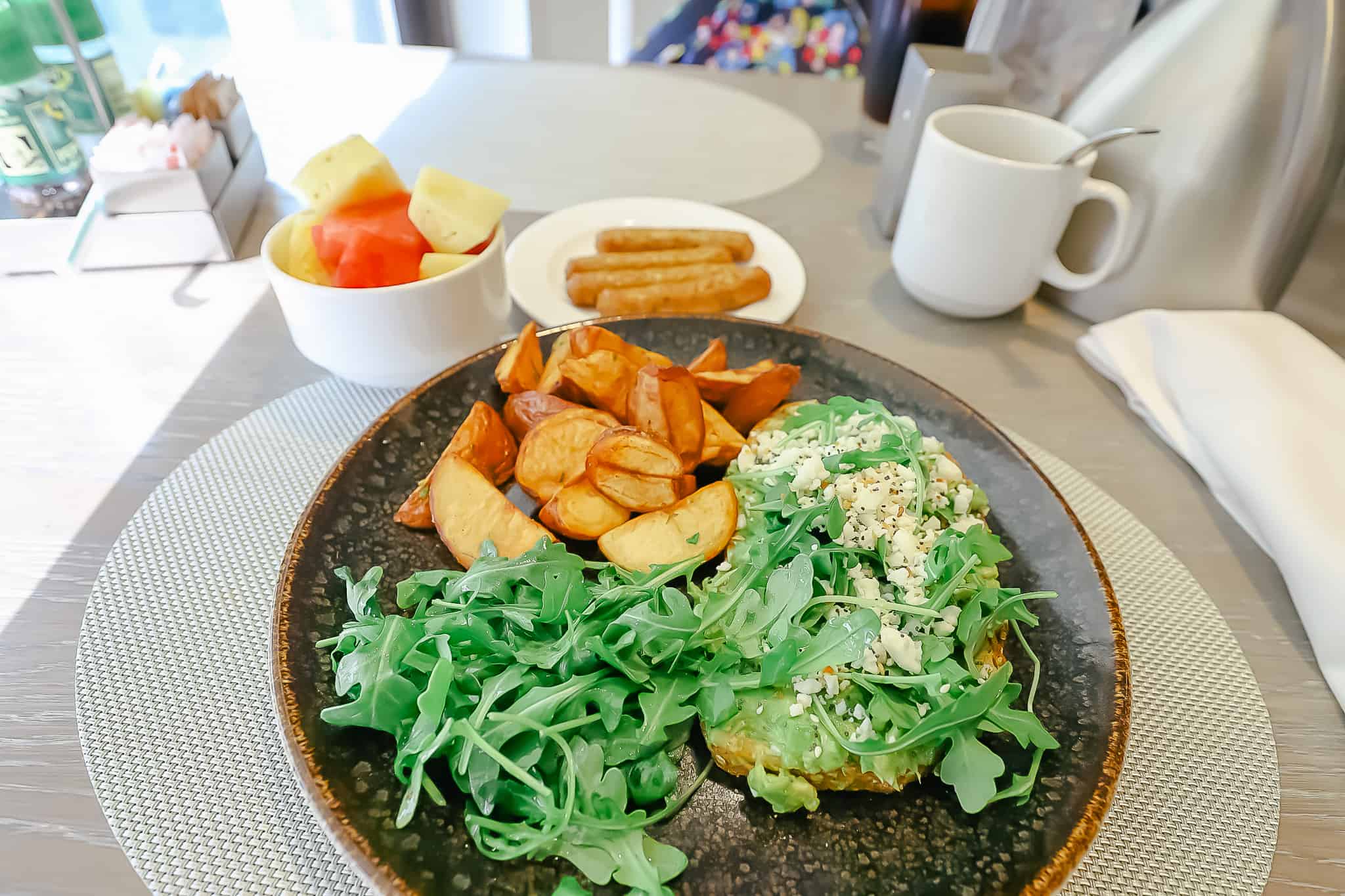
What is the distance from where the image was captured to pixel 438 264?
99 cm

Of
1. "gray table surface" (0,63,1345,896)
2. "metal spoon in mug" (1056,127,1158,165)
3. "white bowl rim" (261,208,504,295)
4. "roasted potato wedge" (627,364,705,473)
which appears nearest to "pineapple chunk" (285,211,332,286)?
"white bowl rim" (261,208,504,295)

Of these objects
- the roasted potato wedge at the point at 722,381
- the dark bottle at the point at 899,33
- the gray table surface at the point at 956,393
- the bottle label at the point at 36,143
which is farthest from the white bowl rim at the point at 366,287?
the dark bottle at the point at 899,33

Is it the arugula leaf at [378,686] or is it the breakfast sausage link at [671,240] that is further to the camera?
the breakfast sausage link at [671,240]

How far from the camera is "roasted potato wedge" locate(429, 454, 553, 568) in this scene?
77 cm

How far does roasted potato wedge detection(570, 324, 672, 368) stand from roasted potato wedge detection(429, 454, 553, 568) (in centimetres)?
21

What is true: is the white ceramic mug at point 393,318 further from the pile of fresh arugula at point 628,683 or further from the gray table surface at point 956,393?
the pile of fresh arugula at point 628,683

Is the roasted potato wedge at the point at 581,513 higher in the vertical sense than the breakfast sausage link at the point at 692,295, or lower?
higher

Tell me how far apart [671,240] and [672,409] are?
24.1 inches

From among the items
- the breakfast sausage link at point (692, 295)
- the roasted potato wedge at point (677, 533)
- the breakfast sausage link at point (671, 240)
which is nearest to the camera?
the roasted potato wedge at point (677, 533)

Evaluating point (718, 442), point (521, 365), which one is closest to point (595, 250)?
point (521, 365)

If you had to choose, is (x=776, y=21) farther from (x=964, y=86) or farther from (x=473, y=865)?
(x=473, y=865)

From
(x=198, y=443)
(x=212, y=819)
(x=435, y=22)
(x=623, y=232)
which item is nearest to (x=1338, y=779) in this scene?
(x=212, y=819)

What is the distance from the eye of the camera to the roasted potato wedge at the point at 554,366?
0.91m

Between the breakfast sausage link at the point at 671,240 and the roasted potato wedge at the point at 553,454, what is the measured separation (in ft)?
1.97
